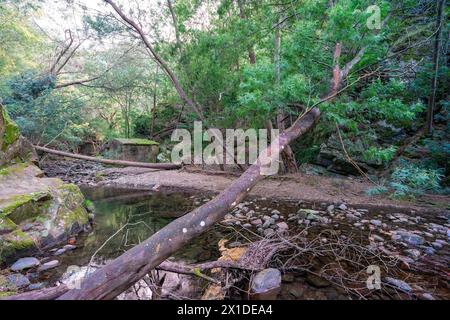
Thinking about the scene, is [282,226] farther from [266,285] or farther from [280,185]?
[280,185]

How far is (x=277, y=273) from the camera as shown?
2408 millimetres

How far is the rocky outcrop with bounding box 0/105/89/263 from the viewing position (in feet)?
9.97

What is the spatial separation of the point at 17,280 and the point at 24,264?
352mm

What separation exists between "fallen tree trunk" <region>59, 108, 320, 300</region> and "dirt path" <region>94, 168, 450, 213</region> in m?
2.93

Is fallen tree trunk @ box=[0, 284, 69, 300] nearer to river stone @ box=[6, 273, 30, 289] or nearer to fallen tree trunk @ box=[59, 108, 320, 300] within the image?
fallen tree trunk @ box=[59, 108, 320, 300]

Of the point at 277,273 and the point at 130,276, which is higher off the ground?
the point at 130,276

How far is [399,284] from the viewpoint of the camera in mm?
2277

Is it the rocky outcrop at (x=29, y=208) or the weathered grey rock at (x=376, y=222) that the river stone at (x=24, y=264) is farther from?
the weathered grey rock at (x=376, y=222)

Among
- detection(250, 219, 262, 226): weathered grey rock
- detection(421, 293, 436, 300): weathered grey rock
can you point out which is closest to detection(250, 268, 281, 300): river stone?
detection(421, 293, 436, 300): weathered grey rock

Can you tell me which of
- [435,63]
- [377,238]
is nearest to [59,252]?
[377,238]
